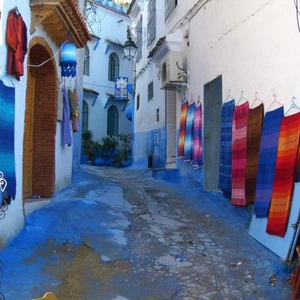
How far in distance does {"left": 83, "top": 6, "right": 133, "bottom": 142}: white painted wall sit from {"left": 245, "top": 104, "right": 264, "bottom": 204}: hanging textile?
15.7 metres

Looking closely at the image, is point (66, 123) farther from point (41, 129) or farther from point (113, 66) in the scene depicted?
point (113, 66)

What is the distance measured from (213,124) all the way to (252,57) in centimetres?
199

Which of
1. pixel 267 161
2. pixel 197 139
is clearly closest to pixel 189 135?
pixel 197 139

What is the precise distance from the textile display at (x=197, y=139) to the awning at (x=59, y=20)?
2876mm

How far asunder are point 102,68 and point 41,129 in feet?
48.9

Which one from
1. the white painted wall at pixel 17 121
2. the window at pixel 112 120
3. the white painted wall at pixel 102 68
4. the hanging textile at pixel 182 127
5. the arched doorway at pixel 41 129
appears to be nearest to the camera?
the white painted wall at pixel 17 121

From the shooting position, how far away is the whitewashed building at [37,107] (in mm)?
5074

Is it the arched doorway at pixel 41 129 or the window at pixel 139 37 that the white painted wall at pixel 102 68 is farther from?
the arched doorway at pixel 41 129

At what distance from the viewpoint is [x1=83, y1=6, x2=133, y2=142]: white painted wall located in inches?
837

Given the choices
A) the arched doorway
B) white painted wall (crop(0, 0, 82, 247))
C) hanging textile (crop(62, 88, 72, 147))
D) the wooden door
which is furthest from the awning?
hanging textile (crop(62, 88, 72, 147))

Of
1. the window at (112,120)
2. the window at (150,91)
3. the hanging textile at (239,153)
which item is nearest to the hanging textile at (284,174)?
the hanging textile at (239,153)

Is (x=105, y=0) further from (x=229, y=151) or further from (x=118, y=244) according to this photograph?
(x=118, y=244)

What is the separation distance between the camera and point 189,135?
9164 millimetres

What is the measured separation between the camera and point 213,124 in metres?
8.02
